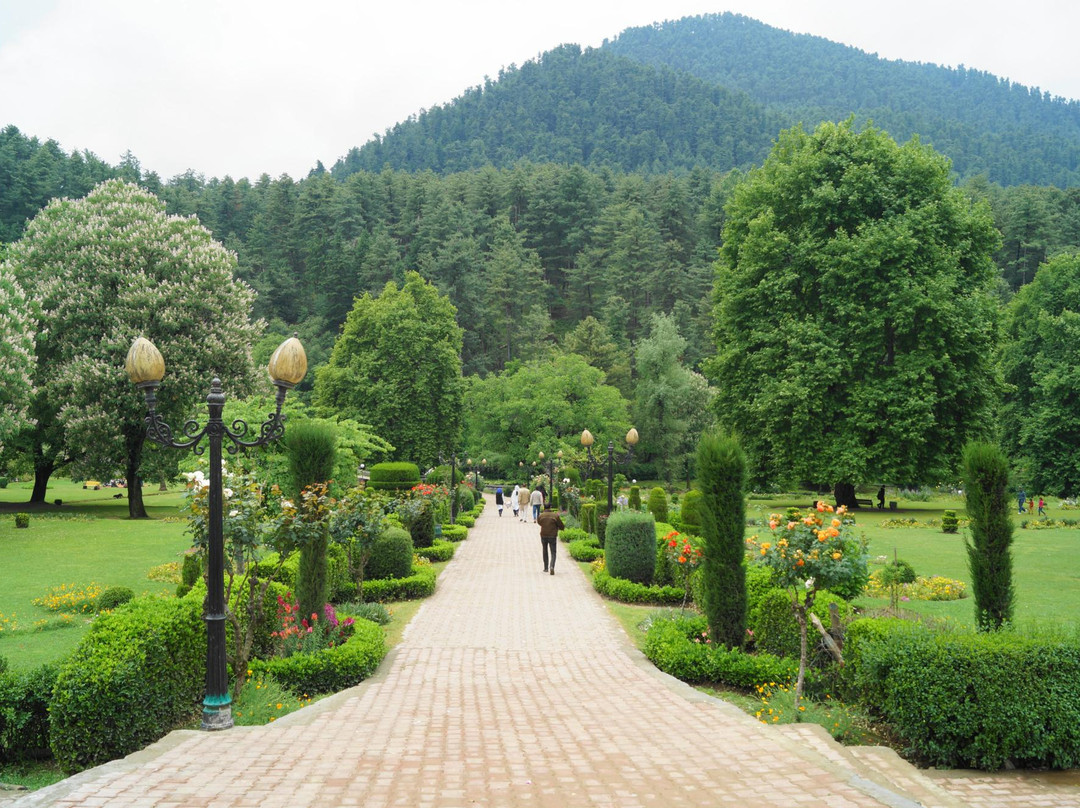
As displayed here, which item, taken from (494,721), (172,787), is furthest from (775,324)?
(172,787)

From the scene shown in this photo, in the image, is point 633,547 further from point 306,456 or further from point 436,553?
point 306,456

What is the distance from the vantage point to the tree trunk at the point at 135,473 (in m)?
28.7

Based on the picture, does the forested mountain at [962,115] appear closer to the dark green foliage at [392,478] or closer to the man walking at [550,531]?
the dark green foliage at [392,478]

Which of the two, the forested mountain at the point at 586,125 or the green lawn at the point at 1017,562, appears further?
the forested mountain at the point at 586,125

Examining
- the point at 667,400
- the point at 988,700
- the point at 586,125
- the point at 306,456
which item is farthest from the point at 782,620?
the point at 586,125

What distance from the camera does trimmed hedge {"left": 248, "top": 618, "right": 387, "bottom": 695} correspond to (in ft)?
28.5

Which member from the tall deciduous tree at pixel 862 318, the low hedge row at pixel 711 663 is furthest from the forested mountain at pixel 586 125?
the low hedge row at pixel 711 663

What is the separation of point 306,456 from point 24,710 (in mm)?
4283

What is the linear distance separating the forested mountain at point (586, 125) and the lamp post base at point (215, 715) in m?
123

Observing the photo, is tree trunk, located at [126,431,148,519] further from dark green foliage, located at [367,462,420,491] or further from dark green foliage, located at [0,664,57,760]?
dark green foliage, located at [0,664,57,760]

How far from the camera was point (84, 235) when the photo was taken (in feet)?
90.9

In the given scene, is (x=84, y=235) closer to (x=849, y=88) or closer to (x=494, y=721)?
(x=494, y=721)

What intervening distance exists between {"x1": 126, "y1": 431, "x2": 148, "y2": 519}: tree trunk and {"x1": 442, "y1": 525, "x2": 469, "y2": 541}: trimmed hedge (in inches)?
461

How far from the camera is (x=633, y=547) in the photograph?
15.5 metres
